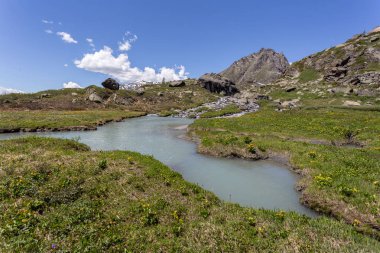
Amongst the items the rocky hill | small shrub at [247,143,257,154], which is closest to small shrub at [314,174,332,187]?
small shrub at [247,143,257,154]

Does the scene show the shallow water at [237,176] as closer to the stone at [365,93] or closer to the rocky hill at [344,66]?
the stone at [365,93]

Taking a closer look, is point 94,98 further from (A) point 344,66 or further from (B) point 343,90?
(A) point 344,66

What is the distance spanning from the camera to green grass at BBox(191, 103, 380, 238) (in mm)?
14184

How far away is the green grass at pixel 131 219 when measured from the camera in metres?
9.89

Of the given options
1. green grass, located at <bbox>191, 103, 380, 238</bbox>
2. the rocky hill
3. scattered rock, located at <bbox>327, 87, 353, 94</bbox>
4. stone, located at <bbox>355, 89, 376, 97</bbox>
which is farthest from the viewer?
the rocky hill

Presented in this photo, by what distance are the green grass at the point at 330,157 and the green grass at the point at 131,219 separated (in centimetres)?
265

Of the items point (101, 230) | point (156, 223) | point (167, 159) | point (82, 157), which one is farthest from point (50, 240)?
point (167, 159)

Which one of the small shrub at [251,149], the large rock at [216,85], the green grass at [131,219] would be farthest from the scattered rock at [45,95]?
the large rock at [216,85]

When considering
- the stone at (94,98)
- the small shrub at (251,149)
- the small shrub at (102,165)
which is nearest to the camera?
the small shrub at (102,165)

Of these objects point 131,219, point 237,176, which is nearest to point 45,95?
point 237,176

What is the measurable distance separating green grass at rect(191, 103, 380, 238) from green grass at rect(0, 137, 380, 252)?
8.68 feet

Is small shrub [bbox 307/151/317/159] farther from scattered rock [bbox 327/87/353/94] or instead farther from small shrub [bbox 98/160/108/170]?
scattered rock [bbox 327/87/353/94]

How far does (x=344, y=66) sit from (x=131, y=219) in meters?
142

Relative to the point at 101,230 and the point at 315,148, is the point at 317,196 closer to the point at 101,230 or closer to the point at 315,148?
the point at 315,148
